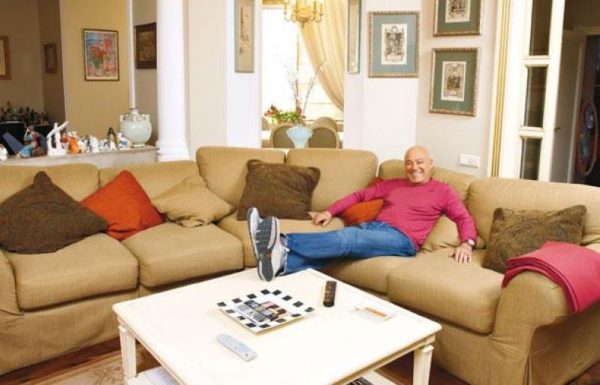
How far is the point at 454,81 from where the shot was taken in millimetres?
4156

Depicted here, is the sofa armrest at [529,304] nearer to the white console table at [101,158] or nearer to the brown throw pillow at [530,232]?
the brown throw pillow at [530,232]

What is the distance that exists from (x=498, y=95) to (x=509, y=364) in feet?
6.61

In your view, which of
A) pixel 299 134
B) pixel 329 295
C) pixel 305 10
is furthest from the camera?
pixel 305 10

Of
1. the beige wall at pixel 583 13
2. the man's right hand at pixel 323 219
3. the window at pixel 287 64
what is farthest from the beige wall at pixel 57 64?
the beige wall at pixel 583 13

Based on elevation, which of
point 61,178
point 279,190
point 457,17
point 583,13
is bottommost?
point 279,190

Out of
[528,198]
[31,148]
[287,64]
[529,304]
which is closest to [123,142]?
[31,148]

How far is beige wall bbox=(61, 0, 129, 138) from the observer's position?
650 cm

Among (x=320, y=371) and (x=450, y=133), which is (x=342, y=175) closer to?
(x=450, y=133)

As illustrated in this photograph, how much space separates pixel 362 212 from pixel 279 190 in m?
0.58

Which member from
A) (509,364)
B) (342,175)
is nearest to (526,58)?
(342,175)

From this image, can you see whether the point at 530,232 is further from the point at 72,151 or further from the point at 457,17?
the point at 72,151

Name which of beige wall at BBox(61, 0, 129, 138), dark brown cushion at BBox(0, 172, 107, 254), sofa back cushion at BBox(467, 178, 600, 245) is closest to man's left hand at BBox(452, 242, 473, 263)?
sofa back cushion at BBox(467, 178, 600, 245)

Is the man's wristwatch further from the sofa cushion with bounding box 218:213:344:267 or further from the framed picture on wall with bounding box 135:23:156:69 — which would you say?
the framed picture on wall with bounding box 135:23:156:69

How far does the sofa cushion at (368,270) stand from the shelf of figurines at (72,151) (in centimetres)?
206
